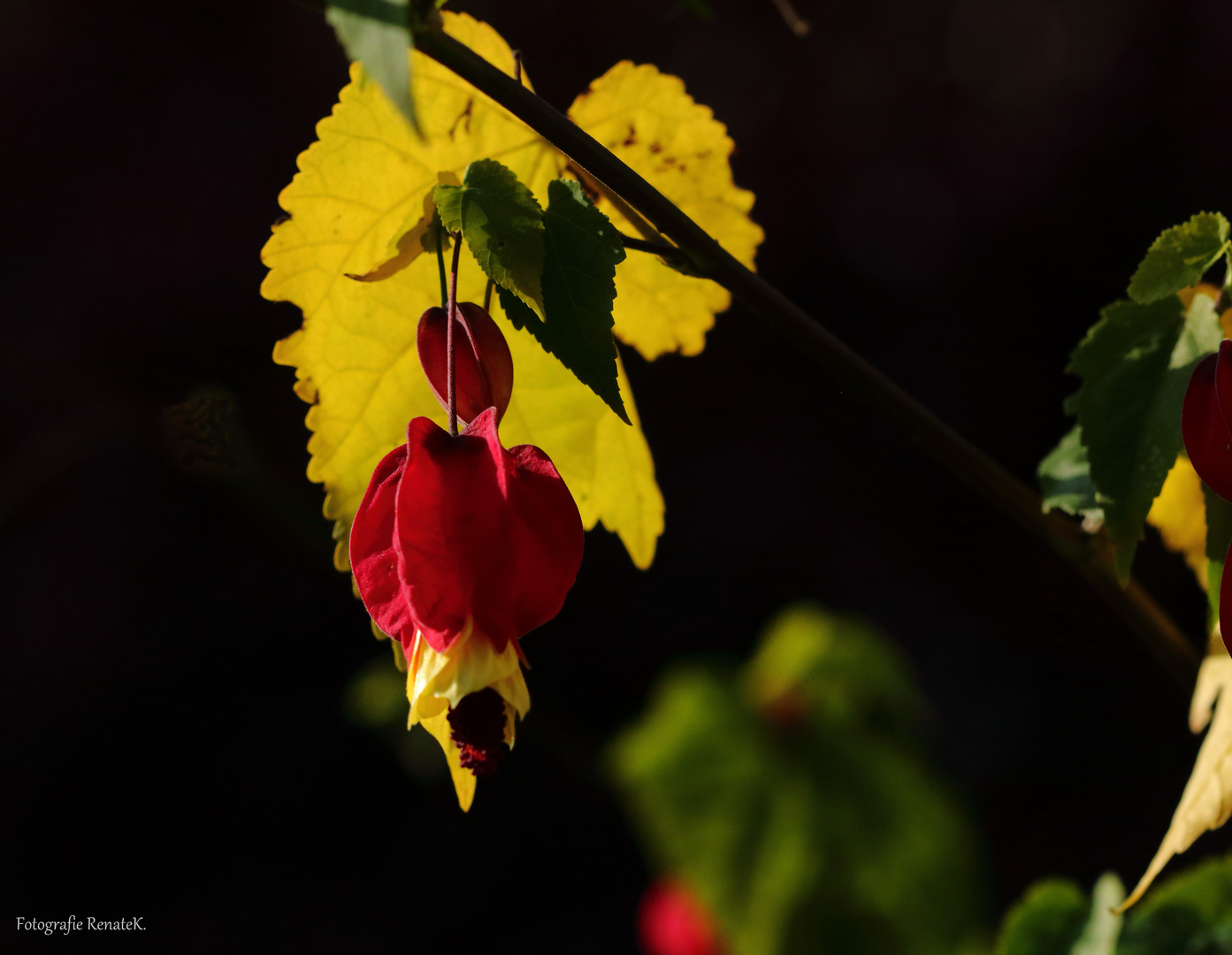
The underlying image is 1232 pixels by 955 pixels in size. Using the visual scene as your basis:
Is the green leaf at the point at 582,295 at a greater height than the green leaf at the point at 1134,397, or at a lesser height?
greater

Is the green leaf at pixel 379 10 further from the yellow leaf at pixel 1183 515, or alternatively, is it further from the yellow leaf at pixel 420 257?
the yellow leaf at pixel 1183 515

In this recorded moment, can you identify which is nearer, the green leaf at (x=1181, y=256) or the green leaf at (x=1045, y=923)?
the green leaf at (x=1181, y=256)

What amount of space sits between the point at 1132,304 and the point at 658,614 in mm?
1461

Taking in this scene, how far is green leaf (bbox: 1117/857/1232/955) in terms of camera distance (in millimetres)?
461

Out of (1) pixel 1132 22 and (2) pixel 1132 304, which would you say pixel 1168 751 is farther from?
(2) pixel 1132 304

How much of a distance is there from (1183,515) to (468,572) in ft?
1.26

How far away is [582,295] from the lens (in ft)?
0.87

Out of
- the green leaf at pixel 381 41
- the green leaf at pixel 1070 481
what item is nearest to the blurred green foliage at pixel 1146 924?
the green leaf at pixel 1070 481

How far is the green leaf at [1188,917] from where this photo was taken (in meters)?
0.46

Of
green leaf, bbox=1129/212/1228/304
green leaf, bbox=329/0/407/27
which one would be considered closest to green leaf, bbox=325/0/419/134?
green leaf, bbox=329/0/407/27

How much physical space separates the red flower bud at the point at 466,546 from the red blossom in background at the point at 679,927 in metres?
1.13

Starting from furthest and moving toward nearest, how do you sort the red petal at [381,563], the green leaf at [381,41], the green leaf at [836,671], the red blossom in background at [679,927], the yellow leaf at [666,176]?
the green leaf at [836,671]
the red blossom in background at [679,927]
the yellow leaf at [666,176]
the red petal at [381,563]
the green leaf at [381,41]

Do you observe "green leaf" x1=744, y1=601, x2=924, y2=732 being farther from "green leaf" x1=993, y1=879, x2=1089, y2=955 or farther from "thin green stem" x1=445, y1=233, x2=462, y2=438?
"thin green stem" x1=445, y1=233, x2=462, y2=438

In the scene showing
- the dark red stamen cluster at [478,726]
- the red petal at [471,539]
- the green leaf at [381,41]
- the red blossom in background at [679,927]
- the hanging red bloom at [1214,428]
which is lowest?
the red blossom in background at [679,927]
